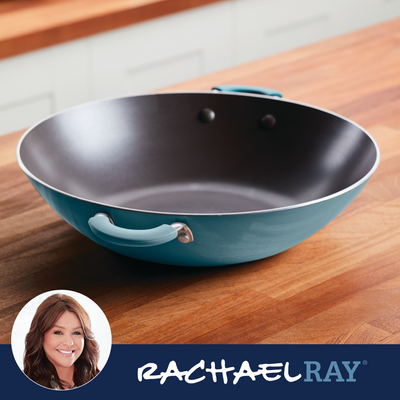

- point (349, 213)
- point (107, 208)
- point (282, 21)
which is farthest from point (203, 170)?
point (282, 21)

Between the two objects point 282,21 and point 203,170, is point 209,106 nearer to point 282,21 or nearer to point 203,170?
point 203,170

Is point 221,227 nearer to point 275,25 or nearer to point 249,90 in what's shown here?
point 249,90

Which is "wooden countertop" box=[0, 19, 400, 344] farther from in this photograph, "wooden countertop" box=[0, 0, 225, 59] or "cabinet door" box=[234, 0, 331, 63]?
"cabinet door" box=[234, 0, 331, 63]

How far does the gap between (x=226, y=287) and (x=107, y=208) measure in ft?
0.52

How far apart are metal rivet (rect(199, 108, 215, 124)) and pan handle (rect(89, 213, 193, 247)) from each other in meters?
0.34

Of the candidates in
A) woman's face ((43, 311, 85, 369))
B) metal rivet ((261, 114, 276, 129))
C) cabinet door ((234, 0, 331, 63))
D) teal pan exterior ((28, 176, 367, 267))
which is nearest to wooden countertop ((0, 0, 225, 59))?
cabinet door ((234, 0, 331, 63))

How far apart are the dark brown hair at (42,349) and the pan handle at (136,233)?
0.22 feet

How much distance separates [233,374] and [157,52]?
169 cm

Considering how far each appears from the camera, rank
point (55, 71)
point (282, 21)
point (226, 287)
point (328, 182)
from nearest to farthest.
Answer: point (226, 287)
point (328, 182)
point (55, 71)
point (282, 21)

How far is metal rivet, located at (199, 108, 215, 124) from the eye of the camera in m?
0.86

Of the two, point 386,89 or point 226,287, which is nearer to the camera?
point 226,287

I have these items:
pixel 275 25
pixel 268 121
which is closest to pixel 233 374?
pixel 268 121

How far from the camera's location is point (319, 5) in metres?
2.56

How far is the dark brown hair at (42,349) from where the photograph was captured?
0.49m
